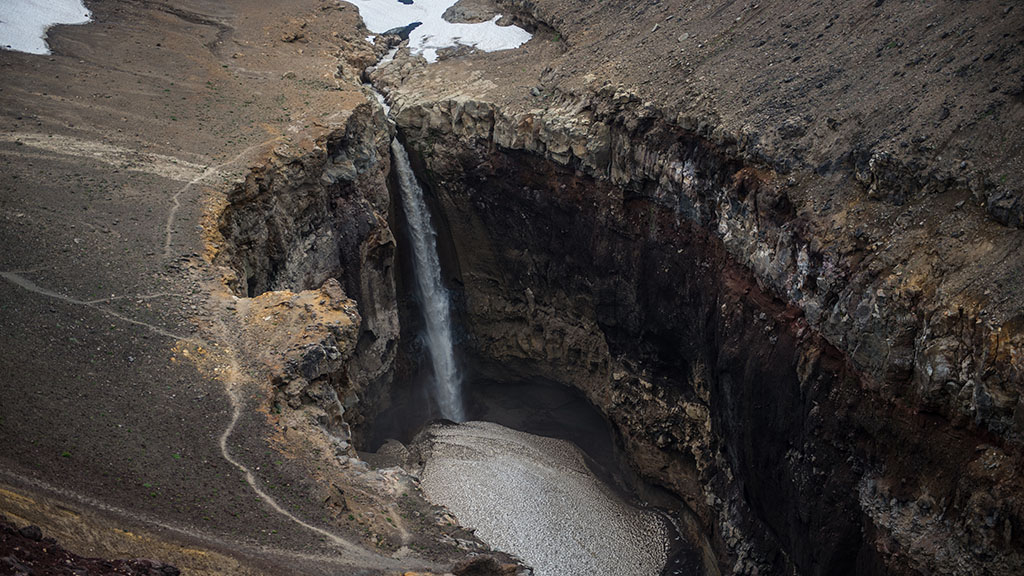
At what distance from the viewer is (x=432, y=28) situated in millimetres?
43531

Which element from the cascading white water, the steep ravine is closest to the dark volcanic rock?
the steep ravine

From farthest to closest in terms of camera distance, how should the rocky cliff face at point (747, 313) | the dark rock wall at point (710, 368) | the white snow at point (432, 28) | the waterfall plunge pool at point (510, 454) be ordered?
the white snow at point (432, 28) → the waterfall plunge pool at point (510, 454) → the dark rock wall at point (710, 368) → the rocky cliff face at point (747, 313)

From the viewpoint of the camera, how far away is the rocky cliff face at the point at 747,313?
1658cm

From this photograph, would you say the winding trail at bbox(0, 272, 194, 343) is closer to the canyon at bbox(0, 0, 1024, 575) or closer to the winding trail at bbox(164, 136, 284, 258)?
the canyon at bbox(0, 0, 1024, 575)

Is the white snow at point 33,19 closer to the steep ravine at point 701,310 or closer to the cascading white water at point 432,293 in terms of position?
the steep ravine at point 701,310

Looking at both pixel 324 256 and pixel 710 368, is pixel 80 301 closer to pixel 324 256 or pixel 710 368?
pixel 324 256

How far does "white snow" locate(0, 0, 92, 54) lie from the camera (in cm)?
3288

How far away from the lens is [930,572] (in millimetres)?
16984

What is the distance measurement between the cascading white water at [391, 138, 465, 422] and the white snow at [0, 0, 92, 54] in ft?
49.4

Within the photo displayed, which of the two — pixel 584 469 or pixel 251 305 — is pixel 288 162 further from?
pixel 584 469

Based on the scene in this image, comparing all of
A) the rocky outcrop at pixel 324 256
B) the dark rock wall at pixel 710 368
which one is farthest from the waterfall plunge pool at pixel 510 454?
the rocky outcrop at pixel 324 256

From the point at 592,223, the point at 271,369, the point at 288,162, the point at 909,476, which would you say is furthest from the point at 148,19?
the point at 909,476

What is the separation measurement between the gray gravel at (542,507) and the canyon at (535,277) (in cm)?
142

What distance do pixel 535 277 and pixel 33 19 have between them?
955 inches
